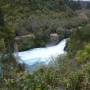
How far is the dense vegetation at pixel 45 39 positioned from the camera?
5602 mm

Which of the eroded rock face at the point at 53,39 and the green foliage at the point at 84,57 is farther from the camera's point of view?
the eroded rock face at the point at 53,39

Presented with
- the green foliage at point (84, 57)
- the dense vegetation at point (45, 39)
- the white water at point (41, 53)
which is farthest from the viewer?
the white water at point (41, 53)

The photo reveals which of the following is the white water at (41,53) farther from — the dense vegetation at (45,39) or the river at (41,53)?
the dense vegetation at (45,39)

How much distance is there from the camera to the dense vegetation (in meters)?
5.60

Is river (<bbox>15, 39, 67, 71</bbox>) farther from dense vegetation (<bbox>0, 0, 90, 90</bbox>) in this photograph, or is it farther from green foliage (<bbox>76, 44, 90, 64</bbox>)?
green foliage (<bbox>76, 44, 90, 64</bbox>)

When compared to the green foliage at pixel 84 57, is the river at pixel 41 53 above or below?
below

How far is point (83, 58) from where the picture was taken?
985 cm

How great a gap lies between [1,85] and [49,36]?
11.4 meters

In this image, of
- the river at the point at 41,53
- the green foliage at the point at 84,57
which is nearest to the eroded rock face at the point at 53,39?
the river at the point at 41,53

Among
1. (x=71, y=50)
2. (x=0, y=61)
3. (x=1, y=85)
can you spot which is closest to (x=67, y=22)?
(x=71, y=50)

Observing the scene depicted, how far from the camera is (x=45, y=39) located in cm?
1741

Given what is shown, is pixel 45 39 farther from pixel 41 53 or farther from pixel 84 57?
pixel 84 57

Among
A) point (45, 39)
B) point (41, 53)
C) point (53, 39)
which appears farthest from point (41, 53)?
point (53, 39)

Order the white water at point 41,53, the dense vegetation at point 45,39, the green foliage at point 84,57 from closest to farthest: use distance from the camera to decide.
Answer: the dense vegetation at point 45,39 → the green foliage at point 84,57 → the white water at point 41,53
